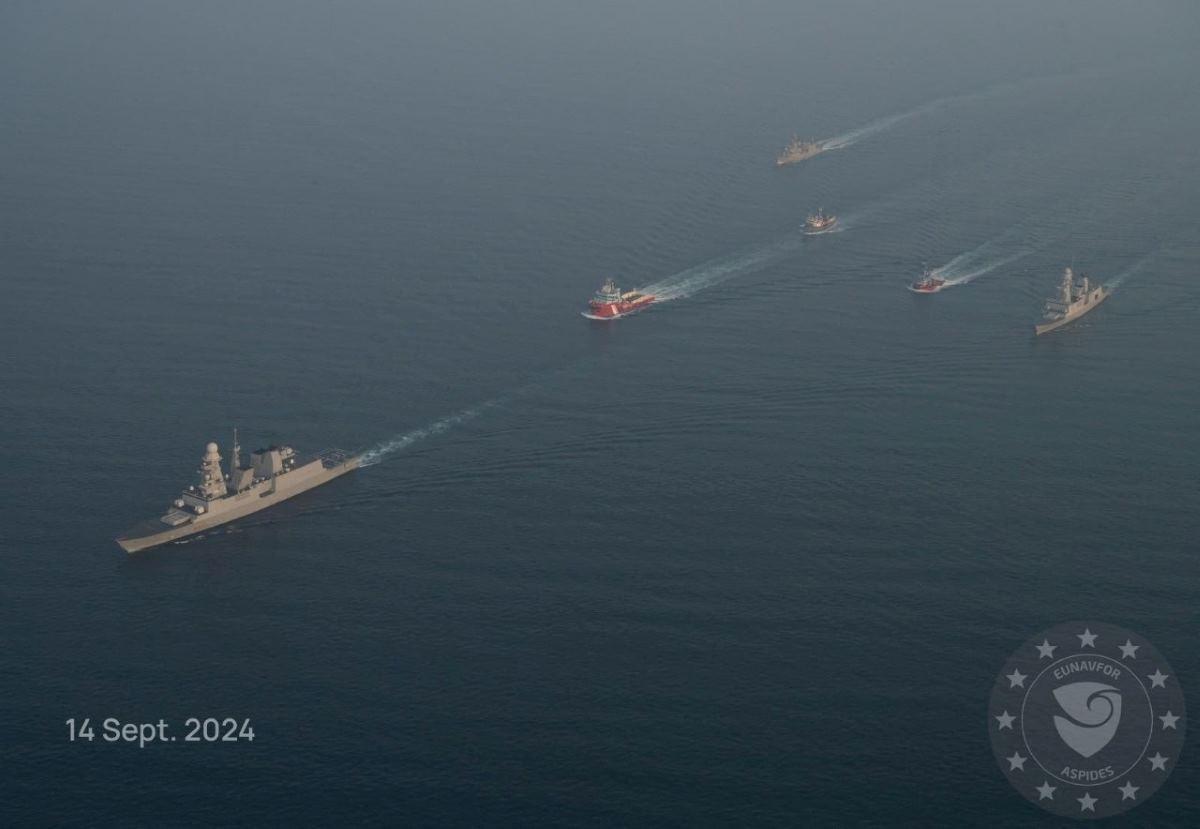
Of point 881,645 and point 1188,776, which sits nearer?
point 1188,776

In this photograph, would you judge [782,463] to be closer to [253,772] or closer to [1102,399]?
[1102,399]

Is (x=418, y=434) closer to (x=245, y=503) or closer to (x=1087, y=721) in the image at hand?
(x=245, y=503)

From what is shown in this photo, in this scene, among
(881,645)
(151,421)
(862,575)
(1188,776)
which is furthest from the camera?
(151,421)

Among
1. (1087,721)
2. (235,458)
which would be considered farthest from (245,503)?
(1087,721)

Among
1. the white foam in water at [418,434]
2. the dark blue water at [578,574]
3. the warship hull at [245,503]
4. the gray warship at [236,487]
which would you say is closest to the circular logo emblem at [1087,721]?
the dark blue water at [578,574]

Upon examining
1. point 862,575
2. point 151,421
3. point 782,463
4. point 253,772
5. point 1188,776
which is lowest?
point 1188,776

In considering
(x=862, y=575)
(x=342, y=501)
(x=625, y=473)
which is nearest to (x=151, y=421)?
(x=342, y=501)

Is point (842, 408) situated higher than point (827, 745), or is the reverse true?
point (842, 408)
